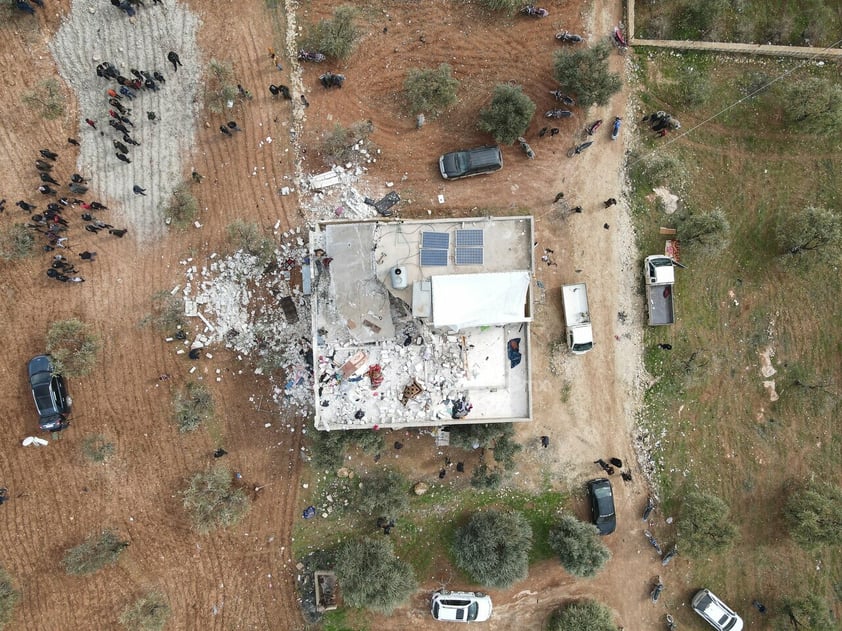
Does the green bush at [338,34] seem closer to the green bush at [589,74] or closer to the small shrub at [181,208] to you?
the small shrub at [181,208]

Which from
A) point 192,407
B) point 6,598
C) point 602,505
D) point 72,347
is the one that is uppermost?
point 72,347

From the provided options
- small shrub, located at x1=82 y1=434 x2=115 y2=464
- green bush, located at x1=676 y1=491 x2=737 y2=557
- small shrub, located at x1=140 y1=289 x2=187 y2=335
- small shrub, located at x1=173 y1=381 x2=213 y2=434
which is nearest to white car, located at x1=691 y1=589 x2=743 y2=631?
green bush, located at x1=676 y1=491 x2=737 y2=557

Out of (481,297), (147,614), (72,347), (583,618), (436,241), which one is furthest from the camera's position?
(583,618)

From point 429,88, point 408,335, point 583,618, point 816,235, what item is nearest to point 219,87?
point 429,88

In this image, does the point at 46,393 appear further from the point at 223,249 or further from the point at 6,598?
the point at 223,249

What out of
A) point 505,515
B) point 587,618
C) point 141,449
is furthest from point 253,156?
point 587,618

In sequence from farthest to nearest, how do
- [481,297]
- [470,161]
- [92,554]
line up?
[470,161] → [92,554] → [481,297]

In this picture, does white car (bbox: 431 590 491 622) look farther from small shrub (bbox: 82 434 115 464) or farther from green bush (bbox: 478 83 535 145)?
green bush (bbox: 478 83 535 145)
